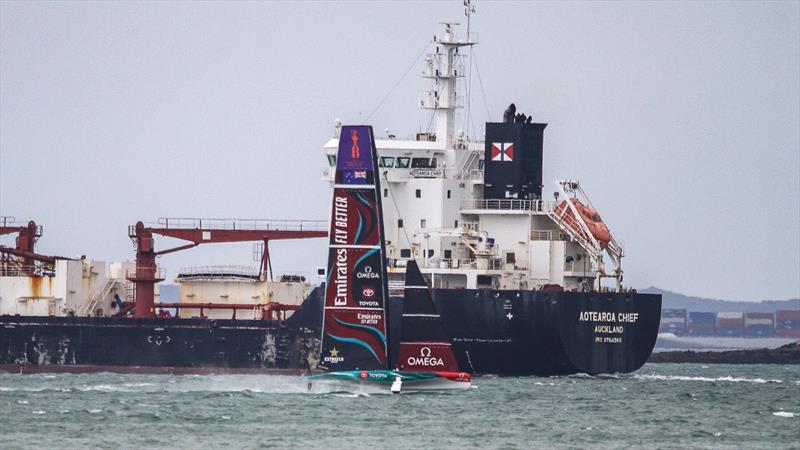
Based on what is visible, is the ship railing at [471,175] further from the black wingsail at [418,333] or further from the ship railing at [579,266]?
the black wingsail at [418,333]

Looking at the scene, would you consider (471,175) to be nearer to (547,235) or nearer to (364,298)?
(547,235)

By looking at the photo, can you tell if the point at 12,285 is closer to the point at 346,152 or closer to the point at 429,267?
the point at 429,267

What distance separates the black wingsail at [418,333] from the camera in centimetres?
4956

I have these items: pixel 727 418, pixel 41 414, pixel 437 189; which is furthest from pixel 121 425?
pixel 437 189

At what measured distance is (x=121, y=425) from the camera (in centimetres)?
4347

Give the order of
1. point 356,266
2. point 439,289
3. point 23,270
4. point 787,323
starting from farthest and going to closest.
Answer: point 787,323 < point 23,270 < point 439,289 < point 356,266

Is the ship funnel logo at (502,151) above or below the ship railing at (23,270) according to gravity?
above

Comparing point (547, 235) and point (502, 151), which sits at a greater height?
point (502, 151)

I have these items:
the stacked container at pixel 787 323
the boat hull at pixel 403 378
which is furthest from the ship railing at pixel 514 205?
the stacked container at pixel 787 323

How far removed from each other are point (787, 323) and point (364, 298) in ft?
501

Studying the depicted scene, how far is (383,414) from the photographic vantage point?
1817 inches

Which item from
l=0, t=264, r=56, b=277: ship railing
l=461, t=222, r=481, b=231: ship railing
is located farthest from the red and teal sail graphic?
l=0, t=264, r=56, b=277: ship railing

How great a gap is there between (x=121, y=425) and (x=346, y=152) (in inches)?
394

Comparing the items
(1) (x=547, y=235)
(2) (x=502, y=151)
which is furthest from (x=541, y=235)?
(2) (x=502, y=151)
